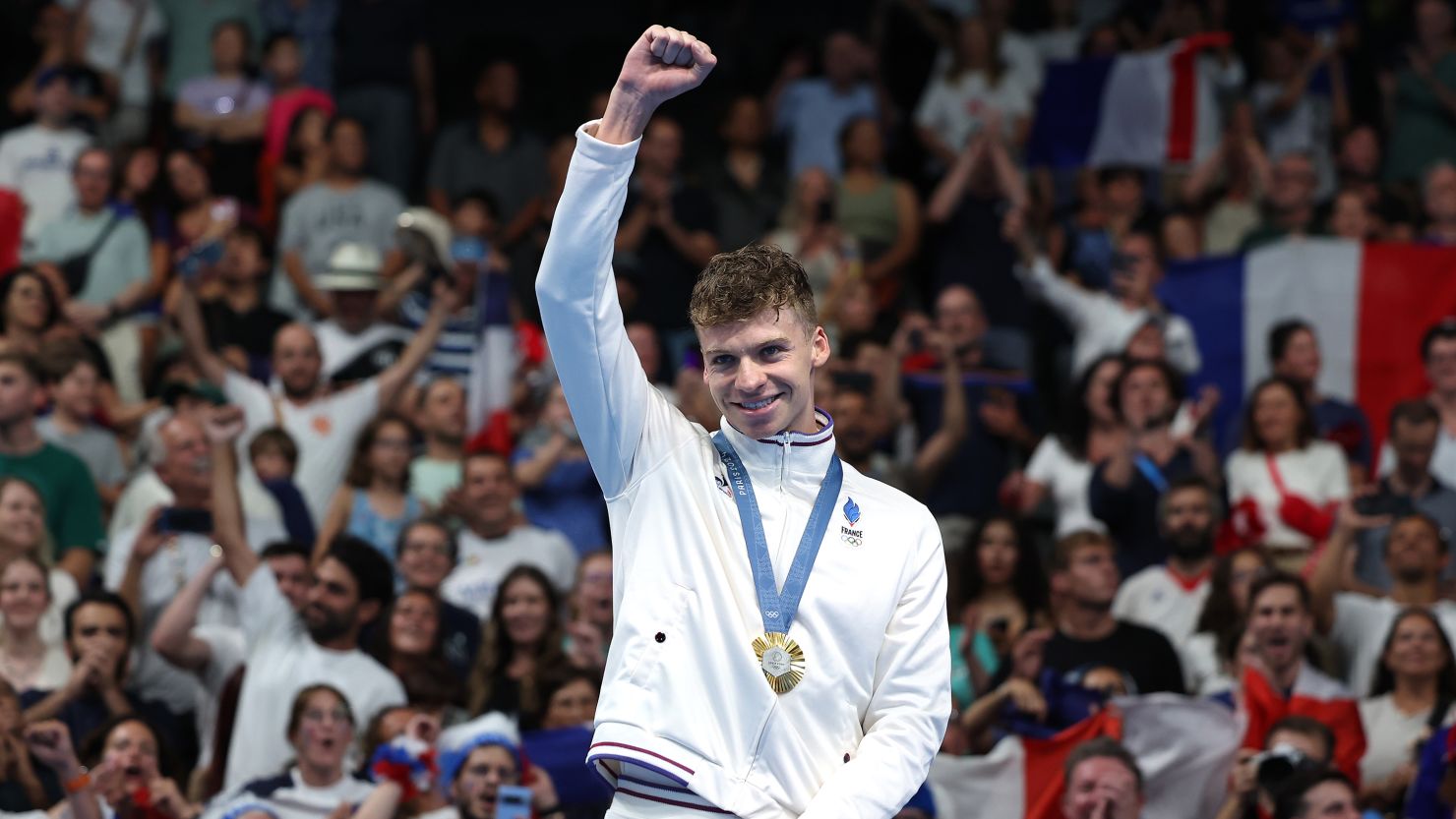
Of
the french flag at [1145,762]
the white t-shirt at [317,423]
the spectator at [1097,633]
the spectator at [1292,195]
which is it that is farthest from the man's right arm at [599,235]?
the spectator at [1292,195]

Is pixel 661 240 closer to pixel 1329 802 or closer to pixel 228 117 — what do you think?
pixel 228 117

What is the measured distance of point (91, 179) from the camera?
12.5 m

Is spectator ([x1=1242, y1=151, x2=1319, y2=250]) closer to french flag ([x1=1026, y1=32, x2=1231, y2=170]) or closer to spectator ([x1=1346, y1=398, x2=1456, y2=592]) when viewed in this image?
french flag ([x1=1026, y1=32, x2=1231, y2=170])

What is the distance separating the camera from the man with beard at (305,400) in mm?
10922

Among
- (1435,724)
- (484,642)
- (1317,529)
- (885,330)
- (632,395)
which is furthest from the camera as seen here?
(885,330)

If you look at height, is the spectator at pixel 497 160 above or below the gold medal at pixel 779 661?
above

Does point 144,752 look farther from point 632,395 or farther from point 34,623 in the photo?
point 632,395

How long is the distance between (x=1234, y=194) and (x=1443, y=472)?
3.78m

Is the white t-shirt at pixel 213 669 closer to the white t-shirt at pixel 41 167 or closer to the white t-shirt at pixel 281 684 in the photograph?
the white t-shirt at pixel 281 684

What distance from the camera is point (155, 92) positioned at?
1424 centimetres

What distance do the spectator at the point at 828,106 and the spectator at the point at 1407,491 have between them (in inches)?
194

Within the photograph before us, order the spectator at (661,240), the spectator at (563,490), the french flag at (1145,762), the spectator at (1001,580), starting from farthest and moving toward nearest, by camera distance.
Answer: the spectator at (661,240) < the spectator at (563,490) < the spectator at (1001,580) < the french flag at (1145,762)

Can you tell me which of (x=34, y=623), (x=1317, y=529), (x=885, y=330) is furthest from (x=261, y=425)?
(x=1317, y=529)

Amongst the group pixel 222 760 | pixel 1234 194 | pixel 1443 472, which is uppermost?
pixel 1234 194
